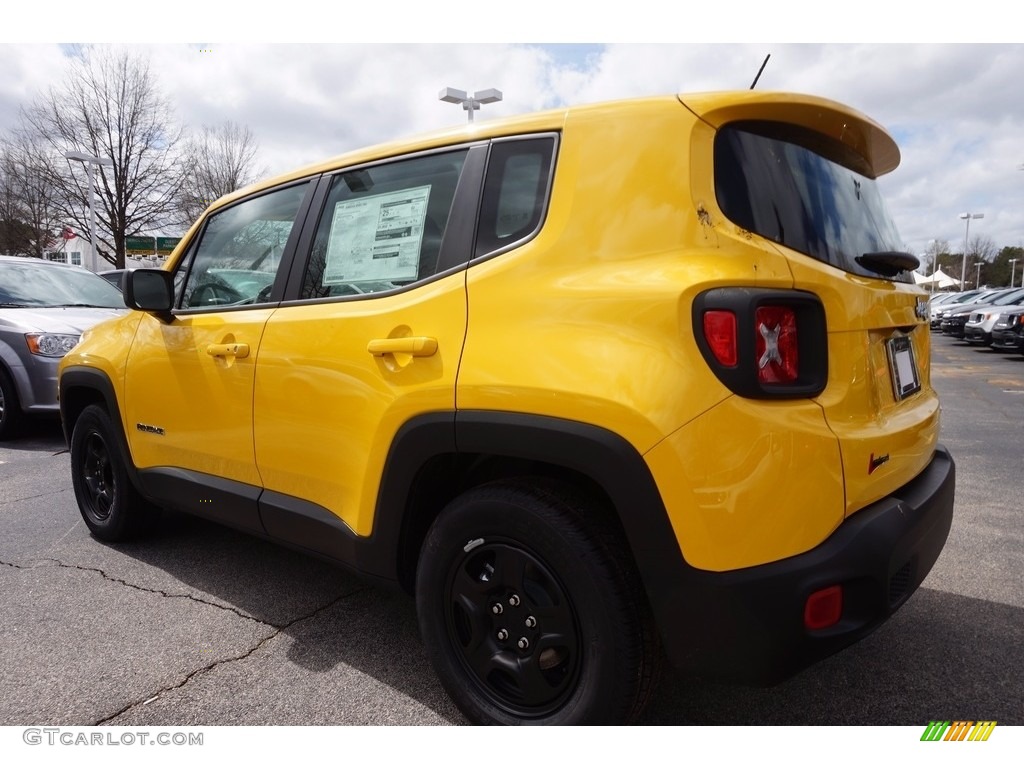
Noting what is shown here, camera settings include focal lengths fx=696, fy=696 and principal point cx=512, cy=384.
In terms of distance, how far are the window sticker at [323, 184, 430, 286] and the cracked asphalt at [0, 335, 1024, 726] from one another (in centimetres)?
138

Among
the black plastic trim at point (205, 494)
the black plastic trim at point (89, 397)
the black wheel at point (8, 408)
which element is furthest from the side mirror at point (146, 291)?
the black wheel at point (8, 408)

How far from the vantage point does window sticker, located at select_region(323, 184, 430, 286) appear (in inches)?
90.4

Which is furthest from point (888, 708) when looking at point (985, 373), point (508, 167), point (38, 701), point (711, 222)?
point (985, 373)

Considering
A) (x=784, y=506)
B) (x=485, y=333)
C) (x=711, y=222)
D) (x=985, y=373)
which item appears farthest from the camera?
(x=985, y=373)

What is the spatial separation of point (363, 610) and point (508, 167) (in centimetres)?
191

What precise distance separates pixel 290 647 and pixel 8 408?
5.46 meters

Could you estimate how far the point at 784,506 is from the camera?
5.26 ft

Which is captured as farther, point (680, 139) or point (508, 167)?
point (508, 167)

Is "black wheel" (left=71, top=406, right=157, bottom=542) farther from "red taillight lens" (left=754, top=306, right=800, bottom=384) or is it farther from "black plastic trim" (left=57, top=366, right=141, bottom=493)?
"red taillight lens" (left=754, top=306, right=800, bottom=384)

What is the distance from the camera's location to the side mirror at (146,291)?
309 centimetres

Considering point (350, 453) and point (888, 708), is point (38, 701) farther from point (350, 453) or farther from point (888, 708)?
point (888, 708)

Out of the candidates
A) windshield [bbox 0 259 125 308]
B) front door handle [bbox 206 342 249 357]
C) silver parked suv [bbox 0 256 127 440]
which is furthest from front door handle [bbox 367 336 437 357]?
windshield [bbox 0 259 125 308]

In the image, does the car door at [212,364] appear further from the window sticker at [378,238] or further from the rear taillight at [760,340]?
the rear taillight at [760,340]

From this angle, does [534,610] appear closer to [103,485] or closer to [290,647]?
[290,647]
